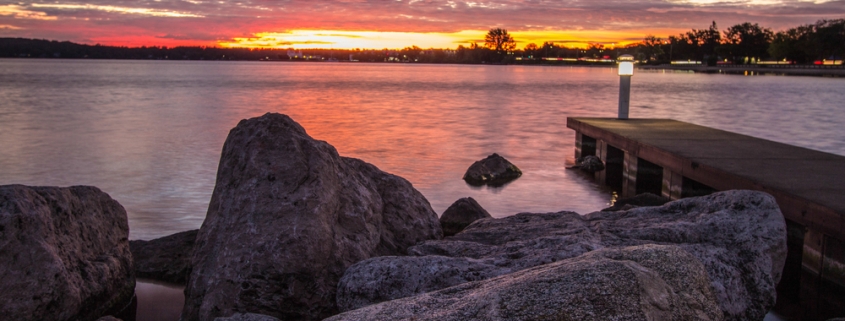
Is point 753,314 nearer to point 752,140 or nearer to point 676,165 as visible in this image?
point 676,165

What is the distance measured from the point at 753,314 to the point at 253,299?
2886 mm

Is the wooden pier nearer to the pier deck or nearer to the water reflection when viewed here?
the pier deck

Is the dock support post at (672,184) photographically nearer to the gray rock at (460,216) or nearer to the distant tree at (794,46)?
the gray rock at (460,216)

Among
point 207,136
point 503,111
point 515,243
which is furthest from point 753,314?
point 503,111

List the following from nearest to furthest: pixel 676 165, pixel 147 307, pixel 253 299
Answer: pixel 253 299, pixel 147 307, pixel 676 165

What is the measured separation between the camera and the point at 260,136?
4973 mm

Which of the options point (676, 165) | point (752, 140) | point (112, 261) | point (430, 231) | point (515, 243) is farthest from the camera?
point (752, 140)

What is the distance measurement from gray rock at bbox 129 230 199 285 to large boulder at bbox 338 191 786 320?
2.15m

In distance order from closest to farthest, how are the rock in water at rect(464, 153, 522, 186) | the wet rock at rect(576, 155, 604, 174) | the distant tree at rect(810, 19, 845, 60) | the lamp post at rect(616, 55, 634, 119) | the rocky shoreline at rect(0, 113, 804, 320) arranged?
the rocky shoreline at rect(0, 113, 804, 320), the rock in water at rect(464, 153, 522, 186), the wet rock at rect(576, 155, 604, 174), the lamp post at rect(616, 55, 634, 119), the distant tree at rect(810, 19, 845, 60)

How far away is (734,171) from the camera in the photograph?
7125 millimetres

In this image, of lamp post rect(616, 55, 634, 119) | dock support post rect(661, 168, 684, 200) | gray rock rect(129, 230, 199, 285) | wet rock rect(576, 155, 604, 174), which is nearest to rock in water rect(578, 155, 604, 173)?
wet rock rect(576, 155, 604, 174)

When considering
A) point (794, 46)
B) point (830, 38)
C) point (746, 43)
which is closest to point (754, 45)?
point (746, 43)

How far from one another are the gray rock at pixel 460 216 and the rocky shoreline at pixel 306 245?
156 cm

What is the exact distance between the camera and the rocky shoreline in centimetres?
402
